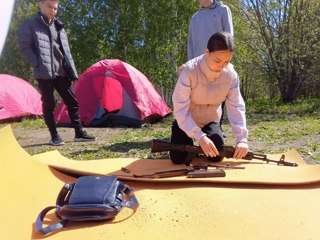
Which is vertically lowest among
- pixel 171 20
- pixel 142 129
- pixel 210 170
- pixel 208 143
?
pixel 142 129

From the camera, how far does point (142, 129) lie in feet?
19.5

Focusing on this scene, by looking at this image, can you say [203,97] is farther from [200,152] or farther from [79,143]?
[79,143]

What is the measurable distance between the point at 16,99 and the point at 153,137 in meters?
3.83

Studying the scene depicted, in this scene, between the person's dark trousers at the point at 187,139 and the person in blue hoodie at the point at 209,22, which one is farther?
the person in blue hoodie at the point at 209,22

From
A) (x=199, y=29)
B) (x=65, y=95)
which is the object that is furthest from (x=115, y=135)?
(x=199, y=29)

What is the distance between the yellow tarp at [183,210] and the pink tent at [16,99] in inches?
209

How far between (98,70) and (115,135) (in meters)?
1.66

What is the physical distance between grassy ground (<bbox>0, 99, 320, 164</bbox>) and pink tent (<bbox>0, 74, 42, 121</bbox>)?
33 cm

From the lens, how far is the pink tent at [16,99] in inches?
294

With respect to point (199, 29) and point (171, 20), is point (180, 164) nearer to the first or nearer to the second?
point (199, 29)

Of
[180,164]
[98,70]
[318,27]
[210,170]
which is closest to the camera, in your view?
[210,170]

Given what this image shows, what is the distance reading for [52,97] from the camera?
4215 millimetres

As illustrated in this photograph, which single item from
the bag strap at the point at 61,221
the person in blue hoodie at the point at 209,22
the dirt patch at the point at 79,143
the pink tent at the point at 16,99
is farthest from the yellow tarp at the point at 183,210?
the pink tent at the point at 16,99

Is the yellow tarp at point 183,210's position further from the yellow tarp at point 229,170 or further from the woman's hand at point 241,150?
the woman's hand at point 241,150
